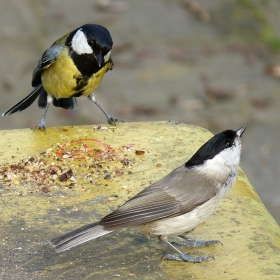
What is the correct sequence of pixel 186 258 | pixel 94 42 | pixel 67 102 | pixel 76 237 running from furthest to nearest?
pixel 67 102
pixel 94 42
pixel 186 258
pixel 76 237

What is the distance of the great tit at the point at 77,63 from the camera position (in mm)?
5031

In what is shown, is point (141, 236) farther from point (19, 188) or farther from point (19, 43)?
point (19, 43)

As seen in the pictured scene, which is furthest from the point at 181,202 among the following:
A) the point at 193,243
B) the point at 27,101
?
the point at 27,101

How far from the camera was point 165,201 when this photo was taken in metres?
3.21

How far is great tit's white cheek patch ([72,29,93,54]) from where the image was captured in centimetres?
507

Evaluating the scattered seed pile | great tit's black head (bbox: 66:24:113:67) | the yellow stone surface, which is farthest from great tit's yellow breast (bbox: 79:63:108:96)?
the scattered seed pile

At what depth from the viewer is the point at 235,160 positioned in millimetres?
3420

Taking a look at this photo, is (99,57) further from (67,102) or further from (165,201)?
(165,201)

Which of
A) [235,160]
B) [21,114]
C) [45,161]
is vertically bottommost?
[21,114]

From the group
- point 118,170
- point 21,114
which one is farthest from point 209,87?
point 118,170

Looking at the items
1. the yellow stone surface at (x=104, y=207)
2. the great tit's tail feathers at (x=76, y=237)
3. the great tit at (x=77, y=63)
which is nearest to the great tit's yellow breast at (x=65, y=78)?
the great tit at (x=77, y=63)

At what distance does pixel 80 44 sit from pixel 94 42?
170 millimetres

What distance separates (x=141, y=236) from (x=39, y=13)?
6.76 meters

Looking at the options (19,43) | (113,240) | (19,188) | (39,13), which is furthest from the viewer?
(39,13)
